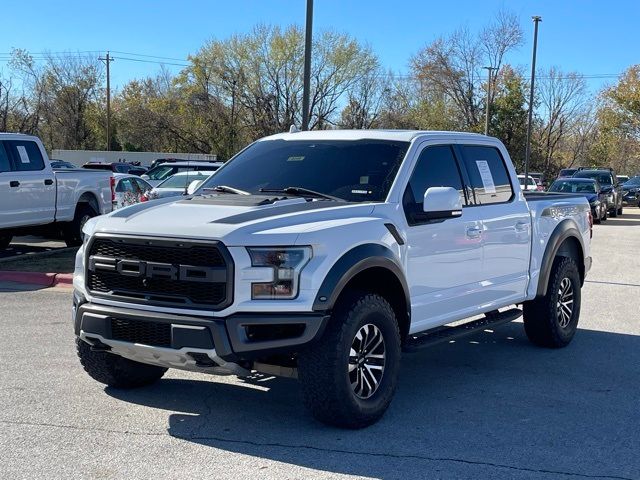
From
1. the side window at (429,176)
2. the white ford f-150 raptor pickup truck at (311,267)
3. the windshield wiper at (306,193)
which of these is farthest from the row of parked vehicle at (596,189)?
the windshield wiper at (306,193)

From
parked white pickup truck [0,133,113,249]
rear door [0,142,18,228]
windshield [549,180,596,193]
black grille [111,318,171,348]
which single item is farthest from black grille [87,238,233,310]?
windshield [549,180,596,193]

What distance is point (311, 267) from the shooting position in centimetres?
476

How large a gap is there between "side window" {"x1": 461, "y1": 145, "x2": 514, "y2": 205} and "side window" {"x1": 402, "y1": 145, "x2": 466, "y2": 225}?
0.85ft

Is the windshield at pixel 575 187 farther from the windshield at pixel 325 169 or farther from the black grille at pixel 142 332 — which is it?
the black grille at pixel 142 332

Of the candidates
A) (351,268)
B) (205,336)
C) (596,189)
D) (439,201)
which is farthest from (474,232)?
(596,189)

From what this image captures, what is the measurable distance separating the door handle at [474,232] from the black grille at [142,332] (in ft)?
8.68

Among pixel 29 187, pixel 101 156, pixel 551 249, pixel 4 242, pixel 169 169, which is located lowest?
pixel 4 242

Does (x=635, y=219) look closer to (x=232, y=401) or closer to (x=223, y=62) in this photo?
(x=223, y=62)

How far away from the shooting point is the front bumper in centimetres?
461

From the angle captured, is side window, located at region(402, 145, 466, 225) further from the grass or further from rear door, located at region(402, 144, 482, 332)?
the grass

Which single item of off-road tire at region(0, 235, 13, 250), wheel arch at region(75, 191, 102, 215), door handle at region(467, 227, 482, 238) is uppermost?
door handle at region(467, 227, 482, 238)

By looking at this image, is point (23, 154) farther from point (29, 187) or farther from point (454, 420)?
point (454, 420)

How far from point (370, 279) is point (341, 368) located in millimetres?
764

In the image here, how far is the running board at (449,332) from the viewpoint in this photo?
18.9 feet
